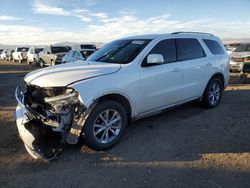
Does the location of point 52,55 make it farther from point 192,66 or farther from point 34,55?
point 192,66

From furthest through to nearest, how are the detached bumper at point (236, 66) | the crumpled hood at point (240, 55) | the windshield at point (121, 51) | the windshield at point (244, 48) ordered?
the windshield at point (244, 48) → the crumpled hood at point (240, 55) → the detached bumper at point (236, 66) → the windshield at point (121, 51)

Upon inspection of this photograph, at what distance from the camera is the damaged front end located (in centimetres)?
391

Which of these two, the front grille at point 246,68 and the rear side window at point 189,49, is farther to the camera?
the front grille at point 246,68

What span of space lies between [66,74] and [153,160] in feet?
6.39

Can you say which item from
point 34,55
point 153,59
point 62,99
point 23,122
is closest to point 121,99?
point 153,59

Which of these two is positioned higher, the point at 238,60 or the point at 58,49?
the point at 58,49

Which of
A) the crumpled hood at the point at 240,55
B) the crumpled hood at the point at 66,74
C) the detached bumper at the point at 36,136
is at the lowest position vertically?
the detached bumper at the point at 36,136

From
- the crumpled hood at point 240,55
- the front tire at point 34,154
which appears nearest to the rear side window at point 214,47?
the front tire at point 34,154

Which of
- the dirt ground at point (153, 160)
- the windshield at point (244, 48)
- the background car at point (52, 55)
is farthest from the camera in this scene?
the background car at point (52, 55)

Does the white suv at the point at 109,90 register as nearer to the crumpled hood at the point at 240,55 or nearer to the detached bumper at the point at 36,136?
the detached bumper at the point at 36,136

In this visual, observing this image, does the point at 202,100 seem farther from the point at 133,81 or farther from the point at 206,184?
the point at 206,184

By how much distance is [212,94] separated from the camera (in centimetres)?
664

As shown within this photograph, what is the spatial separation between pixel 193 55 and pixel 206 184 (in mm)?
3336

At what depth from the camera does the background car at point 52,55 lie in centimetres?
1916
